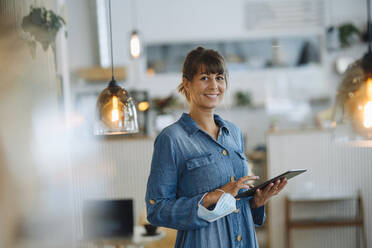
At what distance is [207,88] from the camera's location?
1.58 meters

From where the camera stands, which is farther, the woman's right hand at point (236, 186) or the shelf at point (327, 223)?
the shelf at point (327, 223)

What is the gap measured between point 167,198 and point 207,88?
1.38ft

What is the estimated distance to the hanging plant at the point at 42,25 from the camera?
218 cm

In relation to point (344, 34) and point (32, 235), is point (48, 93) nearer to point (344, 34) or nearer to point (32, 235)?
point (32, 235)

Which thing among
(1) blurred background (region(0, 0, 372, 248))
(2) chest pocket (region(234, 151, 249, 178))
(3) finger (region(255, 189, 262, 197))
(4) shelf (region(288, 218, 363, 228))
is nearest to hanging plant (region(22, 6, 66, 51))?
(1) blurred background (region(0, 0, 372, 248))

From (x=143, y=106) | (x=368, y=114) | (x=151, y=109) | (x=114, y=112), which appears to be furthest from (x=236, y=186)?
(x=151, y=109)

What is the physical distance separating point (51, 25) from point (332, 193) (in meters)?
3.23

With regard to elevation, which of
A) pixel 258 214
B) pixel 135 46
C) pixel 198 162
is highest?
pixel 135 46

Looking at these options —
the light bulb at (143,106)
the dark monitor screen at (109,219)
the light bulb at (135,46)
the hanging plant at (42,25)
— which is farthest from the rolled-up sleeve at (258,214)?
the light bulb at (135,46)

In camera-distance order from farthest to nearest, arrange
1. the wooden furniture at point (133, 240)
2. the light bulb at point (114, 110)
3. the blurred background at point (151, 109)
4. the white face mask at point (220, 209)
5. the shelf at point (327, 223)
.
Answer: the shelf at point (327, 223) → the wooden furniture at point (133, 240) → the blurred background at point (151, 109) → the light bulb at point (114, 110) → the white face mask at point (220, 209)

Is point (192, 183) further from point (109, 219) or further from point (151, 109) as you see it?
point (151, 109)

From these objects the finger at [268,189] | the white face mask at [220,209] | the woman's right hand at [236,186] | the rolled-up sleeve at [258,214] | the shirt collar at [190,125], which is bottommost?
the rolled-up sleeve at [258,214]

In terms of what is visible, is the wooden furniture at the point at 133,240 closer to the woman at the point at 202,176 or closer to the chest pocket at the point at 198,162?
the woman at the point at 202,176

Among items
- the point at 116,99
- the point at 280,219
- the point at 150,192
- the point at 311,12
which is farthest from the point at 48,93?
the point at 311,12
